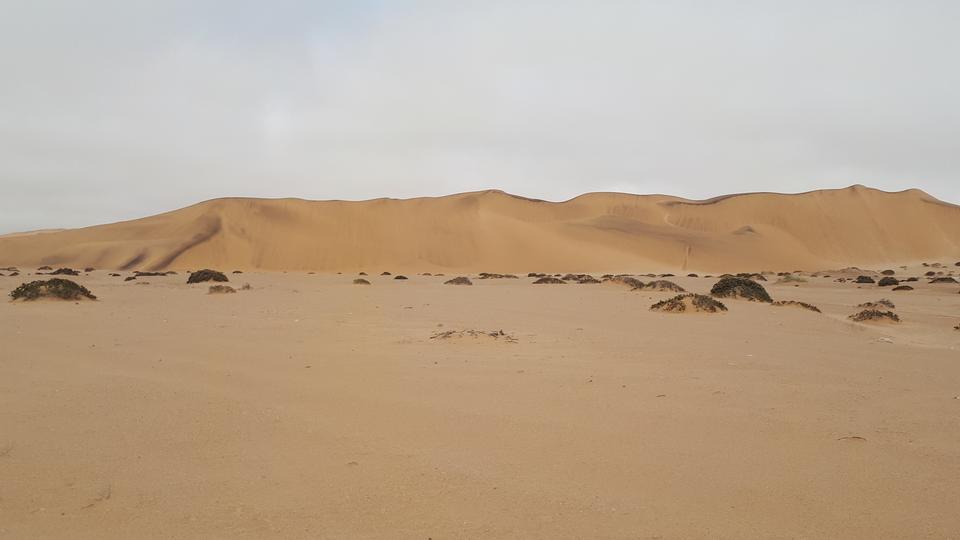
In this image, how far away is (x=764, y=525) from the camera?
3.10 metres

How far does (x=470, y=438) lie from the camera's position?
4.46m

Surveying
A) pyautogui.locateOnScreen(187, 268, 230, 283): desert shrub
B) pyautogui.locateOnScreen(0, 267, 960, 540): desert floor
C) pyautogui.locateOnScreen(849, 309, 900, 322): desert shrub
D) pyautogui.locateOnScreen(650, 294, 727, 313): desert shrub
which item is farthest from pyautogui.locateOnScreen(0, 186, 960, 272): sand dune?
pyautogui.locateOnScreen(0, 267, 960, 540): desert floor

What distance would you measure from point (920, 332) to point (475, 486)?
41.0 feet

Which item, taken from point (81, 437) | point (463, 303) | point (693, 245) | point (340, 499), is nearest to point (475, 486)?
point (340, 499)

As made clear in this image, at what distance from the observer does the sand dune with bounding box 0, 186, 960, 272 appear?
211ft

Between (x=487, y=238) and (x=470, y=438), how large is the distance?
66017 millimetres

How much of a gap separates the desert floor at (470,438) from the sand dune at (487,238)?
176 feet

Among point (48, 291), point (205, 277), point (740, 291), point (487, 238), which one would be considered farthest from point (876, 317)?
point (487, 238)

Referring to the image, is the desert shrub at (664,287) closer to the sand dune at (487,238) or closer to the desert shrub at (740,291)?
the desert shrub at (740,291)

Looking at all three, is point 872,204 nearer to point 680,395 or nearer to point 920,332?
point 920,332

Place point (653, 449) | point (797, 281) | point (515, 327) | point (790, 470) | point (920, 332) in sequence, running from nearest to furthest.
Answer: point (790, 470) < point (653, 449) < point (515, 327) < point (920, 332) < point (797, 281)

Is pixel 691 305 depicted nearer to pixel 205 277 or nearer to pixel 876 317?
pixel 876 317

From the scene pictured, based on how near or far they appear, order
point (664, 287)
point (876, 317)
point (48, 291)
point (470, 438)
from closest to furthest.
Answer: point (470, 438), point (876, 317), point (48, 291), point (664, 287)

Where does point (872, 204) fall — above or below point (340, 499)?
above
